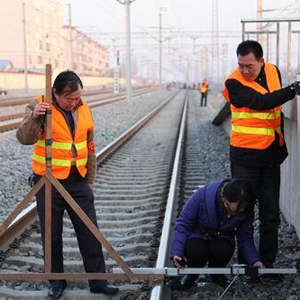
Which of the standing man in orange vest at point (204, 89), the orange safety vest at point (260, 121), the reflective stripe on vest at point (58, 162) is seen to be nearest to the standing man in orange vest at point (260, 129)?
the orange safety vest at point (260, 121)

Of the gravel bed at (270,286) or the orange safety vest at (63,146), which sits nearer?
the orange safety vest at (63,146)

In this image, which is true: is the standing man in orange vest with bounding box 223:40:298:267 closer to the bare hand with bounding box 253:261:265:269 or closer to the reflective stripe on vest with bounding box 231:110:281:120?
the reflective stripe on vest with bounding box 231:110:281:120

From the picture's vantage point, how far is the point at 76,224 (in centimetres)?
433

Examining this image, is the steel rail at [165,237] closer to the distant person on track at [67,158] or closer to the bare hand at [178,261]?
the bare hand at [178,261]

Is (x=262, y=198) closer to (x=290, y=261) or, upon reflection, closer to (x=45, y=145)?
(x=290, y=261)

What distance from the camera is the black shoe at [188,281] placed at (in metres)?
4.48

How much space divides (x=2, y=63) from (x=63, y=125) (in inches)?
2614

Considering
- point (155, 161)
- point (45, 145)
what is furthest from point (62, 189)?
point (155, 161)

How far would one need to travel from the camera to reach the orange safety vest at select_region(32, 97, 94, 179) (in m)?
4.05

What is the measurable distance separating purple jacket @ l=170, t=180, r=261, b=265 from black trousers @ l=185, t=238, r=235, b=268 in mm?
56

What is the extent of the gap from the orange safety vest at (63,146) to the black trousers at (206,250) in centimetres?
106

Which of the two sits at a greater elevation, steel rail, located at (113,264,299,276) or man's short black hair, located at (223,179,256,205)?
man's short black hair, located at (223,179,256,205)

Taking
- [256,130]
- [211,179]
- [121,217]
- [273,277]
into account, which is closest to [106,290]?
[273,277]

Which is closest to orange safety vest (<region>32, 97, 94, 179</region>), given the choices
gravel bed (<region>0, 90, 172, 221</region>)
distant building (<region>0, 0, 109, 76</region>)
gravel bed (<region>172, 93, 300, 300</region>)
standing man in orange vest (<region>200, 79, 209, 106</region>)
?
gravel bed (<region>172, 93, 300, 300</region>)
